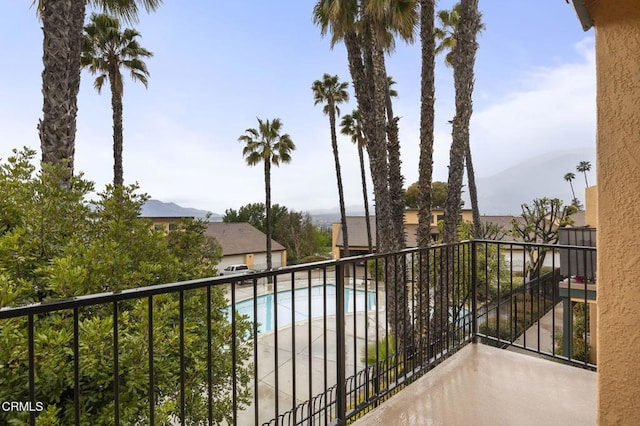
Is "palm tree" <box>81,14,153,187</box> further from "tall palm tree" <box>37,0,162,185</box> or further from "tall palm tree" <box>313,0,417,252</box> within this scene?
"tall palm tree" <box>37,0,162,185</box>

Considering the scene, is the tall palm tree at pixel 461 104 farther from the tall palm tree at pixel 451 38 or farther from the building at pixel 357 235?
the building at pixel 357 235

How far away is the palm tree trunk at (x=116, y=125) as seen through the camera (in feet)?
36.8

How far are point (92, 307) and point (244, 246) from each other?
897 inches

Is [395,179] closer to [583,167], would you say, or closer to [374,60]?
[374,60]

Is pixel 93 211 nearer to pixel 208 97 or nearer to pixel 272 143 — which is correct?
pixel 272 143

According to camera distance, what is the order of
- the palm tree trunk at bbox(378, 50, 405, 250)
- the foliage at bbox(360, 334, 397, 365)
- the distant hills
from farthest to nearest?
the distant hills → the palm tree trunk at bbox(378, 50, 405, 250) → the foliage at bbox(360, 334, 397, 365)

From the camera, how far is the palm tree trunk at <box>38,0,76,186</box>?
4539mm

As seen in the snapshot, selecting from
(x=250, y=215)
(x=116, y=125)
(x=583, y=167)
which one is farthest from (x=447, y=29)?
(x=583, y=167)

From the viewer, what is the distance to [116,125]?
11414 millimetres

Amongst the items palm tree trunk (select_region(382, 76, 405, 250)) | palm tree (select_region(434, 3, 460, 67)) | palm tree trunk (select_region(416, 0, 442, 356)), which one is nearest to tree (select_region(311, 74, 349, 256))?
palm tree (select_region(434, 3, 460, 67))

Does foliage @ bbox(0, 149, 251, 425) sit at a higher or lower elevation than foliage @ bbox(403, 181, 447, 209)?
lower

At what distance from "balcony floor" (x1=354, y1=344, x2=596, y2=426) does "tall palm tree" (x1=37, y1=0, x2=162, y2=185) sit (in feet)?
15.2

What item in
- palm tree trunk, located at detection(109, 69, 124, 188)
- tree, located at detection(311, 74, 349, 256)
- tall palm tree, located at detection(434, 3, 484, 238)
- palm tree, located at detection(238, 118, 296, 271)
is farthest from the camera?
palm tree, located at detection(238, 118, 296, 271)

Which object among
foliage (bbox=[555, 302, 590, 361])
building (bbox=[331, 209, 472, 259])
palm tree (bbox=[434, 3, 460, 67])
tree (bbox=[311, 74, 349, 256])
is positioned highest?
palm tree (bbox=[434, 3, 460, 67])
